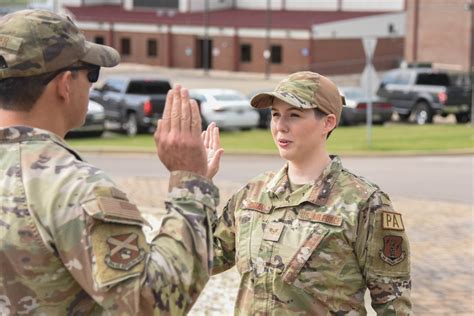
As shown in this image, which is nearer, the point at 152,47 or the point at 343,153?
the point at 343,153

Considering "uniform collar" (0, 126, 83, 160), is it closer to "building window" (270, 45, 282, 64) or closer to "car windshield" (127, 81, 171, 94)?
"car windshield" (127, 81, 171, 94)

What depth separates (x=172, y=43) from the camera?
70.1m

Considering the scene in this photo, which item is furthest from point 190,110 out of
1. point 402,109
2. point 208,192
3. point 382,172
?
point 402,109

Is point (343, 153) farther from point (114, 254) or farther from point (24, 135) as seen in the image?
point (114, 254)

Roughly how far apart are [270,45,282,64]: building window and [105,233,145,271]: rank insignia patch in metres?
62.5

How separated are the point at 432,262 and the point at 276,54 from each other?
177 feet

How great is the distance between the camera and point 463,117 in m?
35.3

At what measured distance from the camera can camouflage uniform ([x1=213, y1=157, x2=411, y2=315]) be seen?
4055mm

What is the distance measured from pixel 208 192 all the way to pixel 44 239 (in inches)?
18.7

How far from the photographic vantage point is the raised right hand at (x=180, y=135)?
9.19 ft

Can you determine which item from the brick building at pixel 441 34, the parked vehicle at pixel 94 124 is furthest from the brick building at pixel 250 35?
the parked vehicle at pixel 94 124

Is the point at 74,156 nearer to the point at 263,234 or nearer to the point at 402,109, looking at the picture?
the point at 263,234

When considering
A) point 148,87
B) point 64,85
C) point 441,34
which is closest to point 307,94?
point 64,85

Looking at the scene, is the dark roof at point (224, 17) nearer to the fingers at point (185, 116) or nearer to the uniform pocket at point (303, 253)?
the uniform pocket at point (303, 253)
